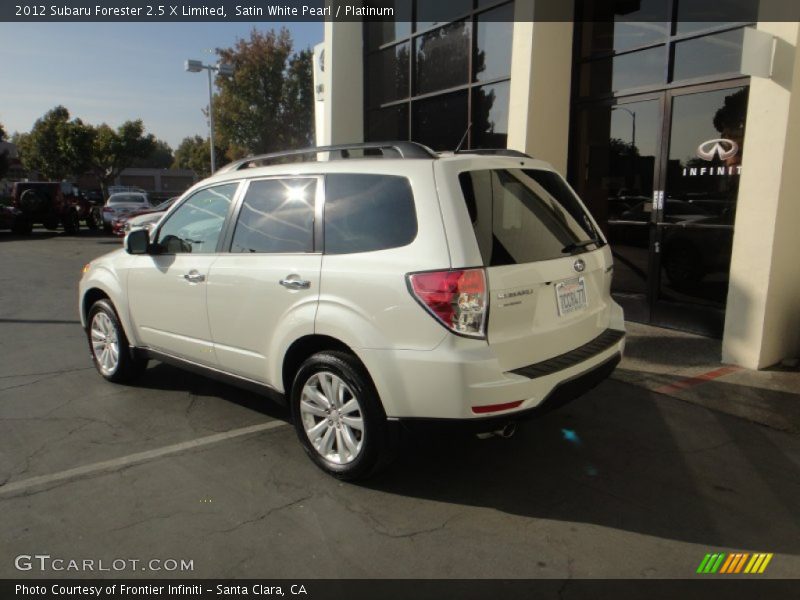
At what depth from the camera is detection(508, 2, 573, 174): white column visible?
7.37 m

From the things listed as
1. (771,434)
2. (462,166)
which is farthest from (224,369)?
(771,434)

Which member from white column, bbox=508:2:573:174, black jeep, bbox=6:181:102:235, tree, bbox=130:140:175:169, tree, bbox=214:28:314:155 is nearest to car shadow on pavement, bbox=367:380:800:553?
white column, bbox=508:2:573:174

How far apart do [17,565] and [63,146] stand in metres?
54.9

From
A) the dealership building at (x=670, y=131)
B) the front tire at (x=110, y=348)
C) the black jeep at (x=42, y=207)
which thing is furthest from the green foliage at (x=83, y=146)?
the front tire at (x=110, y=348)

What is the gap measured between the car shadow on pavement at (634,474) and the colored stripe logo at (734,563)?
0.23 ft

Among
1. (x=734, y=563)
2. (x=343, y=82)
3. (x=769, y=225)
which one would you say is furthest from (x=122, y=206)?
(x=734, y=563)

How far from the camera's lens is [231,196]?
4270 millimetres

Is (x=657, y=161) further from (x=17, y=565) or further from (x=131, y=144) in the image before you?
(x=131, y=144)

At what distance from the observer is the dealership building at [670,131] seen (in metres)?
5.21

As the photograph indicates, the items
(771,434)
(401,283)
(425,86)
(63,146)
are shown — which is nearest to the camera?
(401,283)

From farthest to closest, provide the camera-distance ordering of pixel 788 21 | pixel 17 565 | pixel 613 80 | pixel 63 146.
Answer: pixel 63 146
pixel 613 80
pixel 788 21
pixel 17 565

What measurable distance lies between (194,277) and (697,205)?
5.08 m

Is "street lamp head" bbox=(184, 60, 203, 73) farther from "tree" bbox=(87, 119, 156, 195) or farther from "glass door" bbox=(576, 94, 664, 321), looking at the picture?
"tree" bbox=(87, 119, 156, 195)

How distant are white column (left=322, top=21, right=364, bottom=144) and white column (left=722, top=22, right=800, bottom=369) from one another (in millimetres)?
8094
